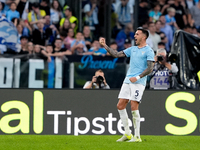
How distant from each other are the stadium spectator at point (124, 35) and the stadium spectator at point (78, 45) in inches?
60.4

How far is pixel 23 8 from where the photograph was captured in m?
14.1

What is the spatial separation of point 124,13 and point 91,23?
1.11 meters

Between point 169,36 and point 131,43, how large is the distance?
51.0 inches

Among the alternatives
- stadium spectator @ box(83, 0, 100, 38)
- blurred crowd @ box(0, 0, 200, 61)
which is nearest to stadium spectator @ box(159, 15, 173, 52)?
blurred crowd @ box(0, 0, 200, 61)

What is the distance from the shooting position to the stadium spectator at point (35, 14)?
555 inches

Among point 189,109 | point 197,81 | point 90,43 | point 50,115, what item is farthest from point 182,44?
point 50,115

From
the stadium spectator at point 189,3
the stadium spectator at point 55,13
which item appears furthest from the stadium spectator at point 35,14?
the stadium spectator at point 189,3

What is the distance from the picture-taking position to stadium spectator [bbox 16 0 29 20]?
14.0 m

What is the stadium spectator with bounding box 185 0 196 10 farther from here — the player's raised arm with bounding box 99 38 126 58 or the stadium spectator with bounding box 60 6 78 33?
the player's raised arm with bounding box 99 38 126 58

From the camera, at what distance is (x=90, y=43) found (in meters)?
13.5

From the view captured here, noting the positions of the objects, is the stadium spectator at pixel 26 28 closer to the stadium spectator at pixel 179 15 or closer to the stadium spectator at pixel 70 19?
the stadium spectator at pixel 70 19

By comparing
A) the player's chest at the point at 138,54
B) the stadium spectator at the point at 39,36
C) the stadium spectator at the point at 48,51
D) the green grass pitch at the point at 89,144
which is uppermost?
the stadium spectator at the point at 39,36

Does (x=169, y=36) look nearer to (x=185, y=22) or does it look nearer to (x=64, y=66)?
(x=185, y=22)

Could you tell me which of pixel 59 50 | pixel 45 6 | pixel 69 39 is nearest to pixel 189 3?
pixel 69 39
